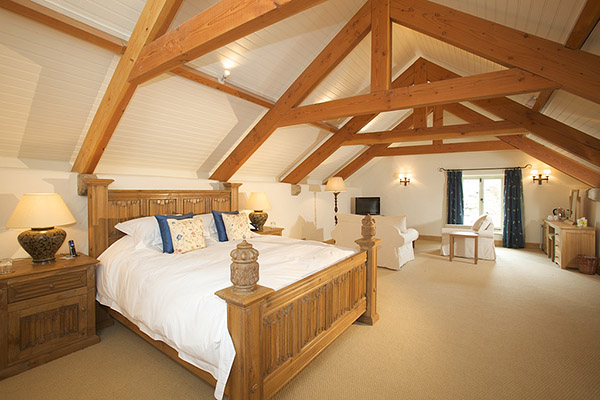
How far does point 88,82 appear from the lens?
2568 millimetres

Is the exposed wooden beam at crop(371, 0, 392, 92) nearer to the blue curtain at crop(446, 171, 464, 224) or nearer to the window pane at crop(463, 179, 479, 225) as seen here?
the blue curtain at crop(446, 171, 464, 224)

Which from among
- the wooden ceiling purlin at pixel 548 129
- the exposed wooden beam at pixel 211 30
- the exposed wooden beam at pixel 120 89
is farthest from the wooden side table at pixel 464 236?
the exposed wooden beam at pixel 120 89

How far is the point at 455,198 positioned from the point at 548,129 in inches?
141

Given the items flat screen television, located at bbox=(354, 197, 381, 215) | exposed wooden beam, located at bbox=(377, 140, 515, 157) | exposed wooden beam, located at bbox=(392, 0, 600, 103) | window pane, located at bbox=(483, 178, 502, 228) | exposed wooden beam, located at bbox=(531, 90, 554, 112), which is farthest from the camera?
flat screen television, located at bbox=(354, 197, 381, 215)

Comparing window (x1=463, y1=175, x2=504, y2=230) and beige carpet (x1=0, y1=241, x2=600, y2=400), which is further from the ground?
window (x1=463, y1=175, x2=504, y2=230)

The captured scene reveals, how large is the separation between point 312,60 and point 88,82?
256cm

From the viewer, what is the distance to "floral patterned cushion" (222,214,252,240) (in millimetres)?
3570

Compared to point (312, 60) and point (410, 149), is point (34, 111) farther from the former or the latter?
point (410, 149)

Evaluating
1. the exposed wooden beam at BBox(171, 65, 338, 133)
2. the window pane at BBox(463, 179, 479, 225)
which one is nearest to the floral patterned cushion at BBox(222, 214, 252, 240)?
the exposed wooden beam at BBox(171, 65, 338, 133)

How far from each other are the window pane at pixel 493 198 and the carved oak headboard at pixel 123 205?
21.7ft

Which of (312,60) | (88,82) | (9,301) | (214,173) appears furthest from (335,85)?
(9,301)

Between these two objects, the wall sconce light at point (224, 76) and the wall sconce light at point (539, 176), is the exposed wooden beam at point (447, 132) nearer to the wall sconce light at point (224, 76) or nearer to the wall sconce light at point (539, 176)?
the wall sconce light at point (539, 176)

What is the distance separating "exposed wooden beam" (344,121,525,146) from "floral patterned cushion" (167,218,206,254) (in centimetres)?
354

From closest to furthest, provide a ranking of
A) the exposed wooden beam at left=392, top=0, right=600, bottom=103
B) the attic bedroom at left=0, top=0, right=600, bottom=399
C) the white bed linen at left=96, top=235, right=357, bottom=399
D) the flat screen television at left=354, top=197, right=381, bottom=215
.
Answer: the white bed linen at left=96, top=235, right=357, bottom=399 → the attic bedroom at left=0, top=0, right=600, bottom=399 → the exposed wooden beam at left=392, top=0, right=600, bottom=103 → the flat screen television at left=354, top=197, right=381, bottom=215
